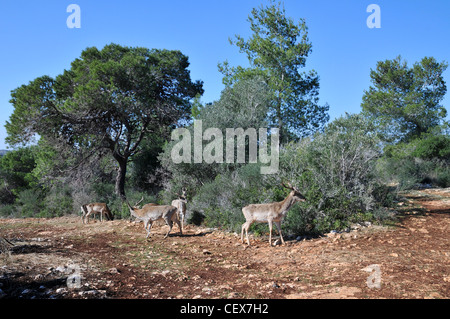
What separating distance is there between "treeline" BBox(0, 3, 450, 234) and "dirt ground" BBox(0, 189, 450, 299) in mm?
1497

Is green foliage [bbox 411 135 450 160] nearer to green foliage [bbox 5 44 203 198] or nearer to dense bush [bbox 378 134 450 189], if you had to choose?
dense bush [bbox 378 134 450 189]

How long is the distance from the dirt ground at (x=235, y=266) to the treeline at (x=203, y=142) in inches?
58.9

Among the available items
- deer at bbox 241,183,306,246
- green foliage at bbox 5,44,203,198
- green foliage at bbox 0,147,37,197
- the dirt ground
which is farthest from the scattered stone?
green foliage at bbox 0,147,37,197

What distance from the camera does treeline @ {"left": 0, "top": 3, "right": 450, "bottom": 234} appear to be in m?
12.5

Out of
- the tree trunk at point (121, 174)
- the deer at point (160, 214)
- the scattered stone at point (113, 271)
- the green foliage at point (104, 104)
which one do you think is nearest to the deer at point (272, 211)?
the deer at point (160, 214)

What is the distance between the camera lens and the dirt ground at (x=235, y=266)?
593 cm

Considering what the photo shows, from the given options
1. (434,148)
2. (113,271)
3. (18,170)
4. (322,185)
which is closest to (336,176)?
(322,185)

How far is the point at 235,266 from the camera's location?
8.04 m

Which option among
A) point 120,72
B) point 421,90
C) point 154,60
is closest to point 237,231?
point 120,72

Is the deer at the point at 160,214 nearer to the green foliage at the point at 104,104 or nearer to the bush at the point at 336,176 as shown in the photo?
the bush at the point at 336,176

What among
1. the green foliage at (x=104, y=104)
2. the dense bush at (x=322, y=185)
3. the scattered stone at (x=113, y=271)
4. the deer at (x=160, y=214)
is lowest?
the scattered stone at (x=113, y=271)

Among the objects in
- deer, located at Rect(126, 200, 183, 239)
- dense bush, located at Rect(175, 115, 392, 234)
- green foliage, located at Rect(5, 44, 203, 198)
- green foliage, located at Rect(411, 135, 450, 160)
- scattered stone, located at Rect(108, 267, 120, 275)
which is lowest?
scattered stone, located at Rect(108, 267, 120, 275)

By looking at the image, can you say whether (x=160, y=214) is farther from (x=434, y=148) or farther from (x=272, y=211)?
(x=434, y=148)
